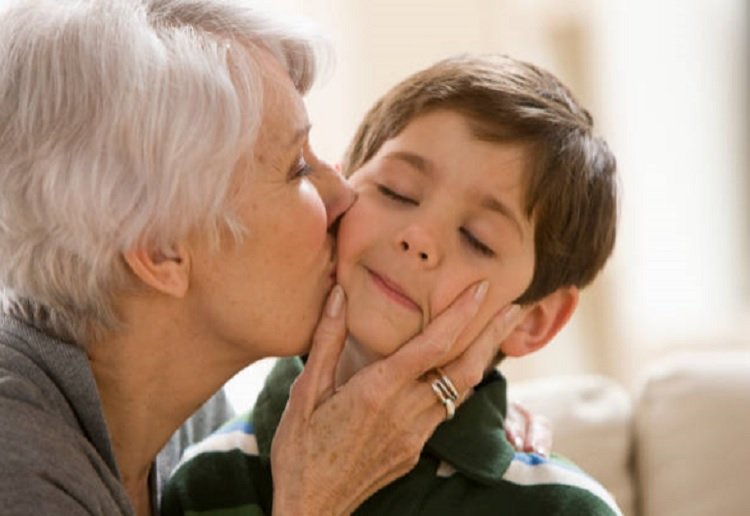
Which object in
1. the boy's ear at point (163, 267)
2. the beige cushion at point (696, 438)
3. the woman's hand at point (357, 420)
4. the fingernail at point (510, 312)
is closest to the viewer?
the boy's ear at point (163, 267)

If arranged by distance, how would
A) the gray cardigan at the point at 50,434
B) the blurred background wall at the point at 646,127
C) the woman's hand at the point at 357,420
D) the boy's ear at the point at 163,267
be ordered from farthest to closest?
the blurred background wall at the point at 646,127 → the woman's hand at the point at 357,420 → the boy's ear at the point at 163,267 → the gray cardigan at the point at 50,434

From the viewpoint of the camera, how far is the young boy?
1749 millimetres

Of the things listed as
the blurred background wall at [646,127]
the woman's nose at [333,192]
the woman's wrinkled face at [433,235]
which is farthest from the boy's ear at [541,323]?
the blurred background wall at [646,127]

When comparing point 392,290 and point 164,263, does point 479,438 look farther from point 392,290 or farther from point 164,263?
point 164,263

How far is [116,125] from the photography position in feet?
5.03

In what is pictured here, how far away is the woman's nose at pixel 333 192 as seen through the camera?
1771 millimetres

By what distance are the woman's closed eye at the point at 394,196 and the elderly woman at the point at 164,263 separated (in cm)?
6

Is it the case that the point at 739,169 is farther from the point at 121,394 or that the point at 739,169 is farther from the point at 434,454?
the point at 121,394

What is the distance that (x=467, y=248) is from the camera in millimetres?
1763

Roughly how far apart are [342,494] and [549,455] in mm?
362

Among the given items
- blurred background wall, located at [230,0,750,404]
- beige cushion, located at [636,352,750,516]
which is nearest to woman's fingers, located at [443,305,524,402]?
beige cushion, located at [636,352,750,516]

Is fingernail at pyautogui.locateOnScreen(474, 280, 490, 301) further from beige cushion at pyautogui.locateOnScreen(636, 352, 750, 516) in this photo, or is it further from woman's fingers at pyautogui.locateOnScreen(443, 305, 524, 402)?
beige cushion at pyautogui.locateOnScreen(636, 352, 750, 516)

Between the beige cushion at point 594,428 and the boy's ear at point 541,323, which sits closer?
the boy's ear at point 541,323

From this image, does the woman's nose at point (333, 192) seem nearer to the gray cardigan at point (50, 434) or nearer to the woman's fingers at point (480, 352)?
the woman's fingers at point (480, 352)
